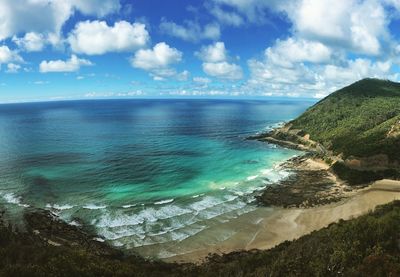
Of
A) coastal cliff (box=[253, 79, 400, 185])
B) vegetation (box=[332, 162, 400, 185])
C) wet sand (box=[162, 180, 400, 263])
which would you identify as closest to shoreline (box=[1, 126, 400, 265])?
wet sand (box=[162, 180, 400, 263])

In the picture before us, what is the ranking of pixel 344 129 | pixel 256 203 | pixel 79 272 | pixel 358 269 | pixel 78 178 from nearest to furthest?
pixel 358 269
pixel 79 272
pixel 256 203
pixel 78 178
pixel 344 129

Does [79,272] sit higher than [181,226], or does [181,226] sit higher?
[79,272]

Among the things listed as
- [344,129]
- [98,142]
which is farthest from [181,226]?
[344,129]

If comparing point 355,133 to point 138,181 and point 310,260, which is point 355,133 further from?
point 310,260

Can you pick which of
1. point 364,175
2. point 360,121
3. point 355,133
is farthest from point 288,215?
point 360,121

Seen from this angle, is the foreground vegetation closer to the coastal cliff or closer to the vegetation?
the vegetation

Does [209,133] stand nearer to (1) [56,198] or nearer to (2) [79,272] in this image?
(1) [56,198]

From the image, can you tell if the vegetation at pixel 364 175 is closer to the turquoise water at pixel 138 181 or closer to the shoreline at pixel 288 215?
the shoreline at pixel 288 215
